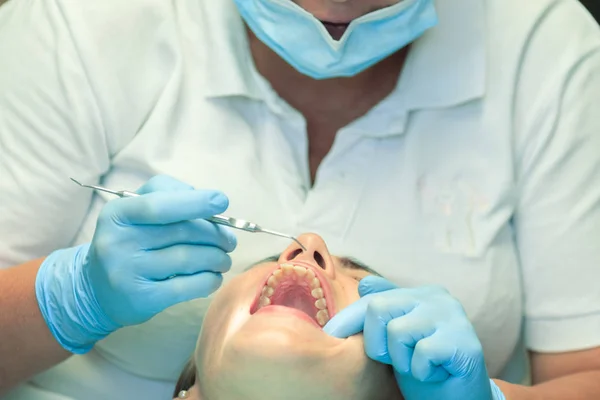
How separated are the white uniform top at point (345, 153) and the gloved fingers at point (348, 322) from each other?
11.7 inches

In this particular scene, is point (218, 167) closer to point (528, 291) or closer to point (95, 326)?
point (95, 326)

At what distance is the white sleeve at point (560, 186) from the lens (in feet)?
4.16

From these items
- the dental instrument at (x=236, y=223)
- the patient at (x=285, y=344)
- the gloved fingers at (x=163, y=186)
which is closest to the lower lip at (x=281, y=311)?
the patient at (x=285, y=344)

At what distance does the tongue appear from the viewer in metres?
1.10

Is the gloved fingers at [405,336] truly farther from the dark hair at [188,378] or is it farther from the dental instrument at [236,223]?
the dark hair at [188,378]

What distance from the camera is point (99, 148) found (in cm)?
128

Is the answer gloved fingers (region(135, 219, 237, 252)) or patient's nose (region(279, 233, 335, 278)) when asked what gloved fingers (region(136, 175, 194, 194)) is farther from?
patient's nose (region(279, 233, 335, 278))

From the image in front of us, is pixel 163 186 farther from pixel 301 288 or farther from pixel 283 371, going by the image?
pixel 283 371

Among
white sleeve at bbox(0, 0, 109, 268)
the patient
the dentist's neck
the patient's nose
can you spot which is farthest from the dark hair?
the dentist's neck

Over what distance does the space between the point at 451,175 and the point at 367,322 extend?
0.42 meters

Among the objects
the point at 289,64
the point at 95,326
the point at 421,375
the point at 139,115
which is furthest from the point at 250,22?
the point at 421,375

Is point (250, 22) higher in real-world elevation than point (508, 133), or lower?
higher

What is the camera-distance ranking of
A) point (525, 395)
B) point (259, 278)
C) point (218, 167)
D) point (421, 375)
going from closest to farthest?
1. point (421, 375)
2. point (259, 278)
3. point (525, 395)
4. point (218, 167)

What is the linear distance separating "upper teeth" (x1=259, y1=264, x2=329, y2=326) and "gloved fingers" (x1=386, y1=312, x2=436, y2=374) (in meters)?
0.14
